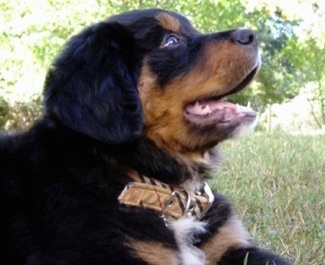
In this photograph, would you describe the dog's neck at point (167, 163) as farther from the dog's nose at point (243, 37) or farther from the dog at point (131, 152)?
the dog's nose at point (243, 37)

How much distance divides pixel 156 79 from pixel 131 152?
1.30 feet

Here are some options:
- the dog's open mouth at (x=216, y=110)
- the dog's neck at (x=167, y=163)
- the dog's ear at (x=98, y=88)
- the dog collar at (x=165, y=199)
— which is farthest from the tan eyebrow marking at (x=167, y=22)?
the dog collar at (x=165, y=199)

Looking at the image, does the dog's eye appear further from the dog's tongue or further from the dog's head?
the dog's tongue

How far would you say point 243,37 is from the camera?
11.0 feet

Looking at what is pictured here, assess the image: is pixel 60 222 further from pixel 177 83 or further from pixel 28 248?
pixel 177 83

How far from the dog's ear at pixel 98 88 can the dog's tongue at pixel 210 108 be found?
0.30 m

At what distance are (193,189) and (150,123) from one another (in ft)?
1.39

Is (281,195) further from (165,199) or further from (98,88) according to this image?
(98,88)

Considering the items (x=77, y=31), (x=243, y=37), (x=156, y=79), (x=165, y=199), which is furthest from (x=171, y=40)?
(x=77, y=31)

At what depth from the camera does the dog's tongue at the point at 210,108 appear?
332cm

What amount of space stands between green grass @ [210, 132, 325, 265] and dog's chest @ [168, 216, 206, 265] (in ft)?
1.90

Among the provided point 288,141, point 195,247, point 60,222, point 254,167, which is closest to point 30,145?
point 60,222

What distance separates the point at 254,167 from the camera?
232 inches

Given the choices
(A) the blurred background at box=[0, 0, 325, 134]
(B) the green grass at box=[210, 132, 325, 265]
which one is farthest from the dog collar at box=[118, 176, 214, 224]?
(A) the blurred background at box=[0, 0, 325, 134]
